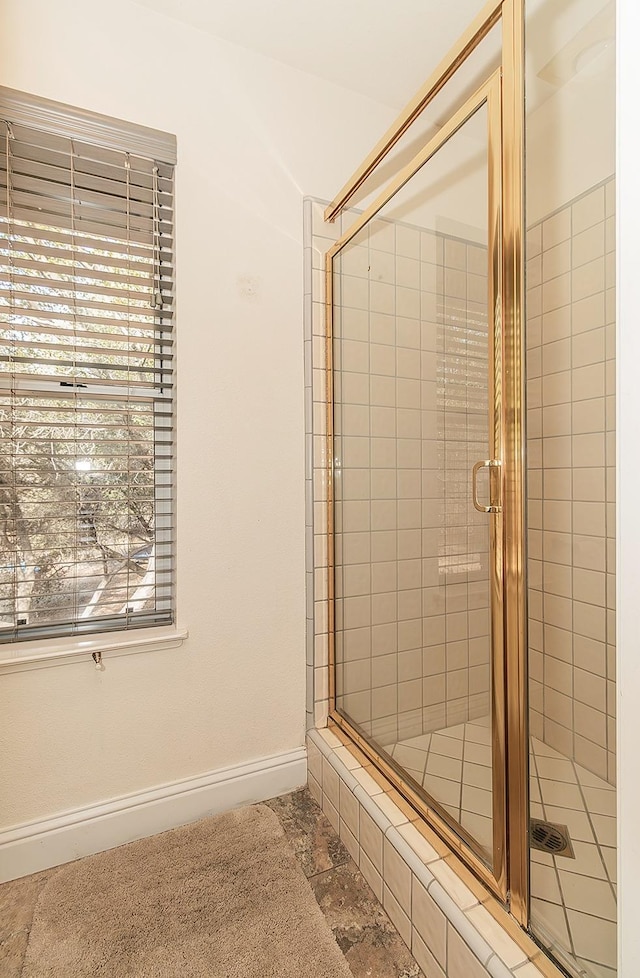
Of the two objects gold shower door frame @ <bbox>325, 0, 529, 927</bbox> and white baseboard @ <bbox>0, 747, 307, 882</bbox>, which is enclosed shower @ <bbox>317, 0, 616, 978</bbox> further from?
white baseboard @ <bbox>0, 747, 307, 882</bbox>

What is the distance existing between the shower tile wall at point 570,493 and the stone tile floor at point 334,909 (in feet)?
2.01

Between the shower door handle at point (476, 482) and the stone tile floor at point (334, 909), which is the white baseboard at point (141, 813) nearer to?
the stone tile floor at point (334, 909)

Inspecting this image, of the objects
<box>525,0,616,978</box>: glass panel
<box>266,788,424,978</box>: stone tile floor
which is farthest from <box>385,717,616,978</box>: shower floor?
<box>266,788,424,978</box>: stone tile floor

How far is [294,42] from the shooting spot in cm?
153

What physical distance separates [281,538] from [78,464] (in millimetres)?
638

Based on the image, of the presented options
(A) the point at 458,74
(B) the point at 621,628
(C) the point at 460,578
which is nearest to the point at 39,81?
(A) the point at 458,74

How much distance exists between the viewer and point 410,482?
1.33 meters

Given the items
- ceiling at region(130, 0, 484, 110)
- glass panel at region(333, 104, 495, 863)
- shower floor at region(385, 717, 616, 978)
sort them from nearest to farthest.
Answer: shower floor at region(385, 717, 616, 978) → glass panel at region(333, 104, 495, 863) → ceiling at region(130, 0, 484, 110)

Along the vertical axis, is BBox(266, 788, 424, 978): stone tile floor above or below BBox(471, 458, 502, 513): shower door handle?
below

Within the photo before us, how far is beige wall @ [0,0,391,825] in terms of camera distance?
1.32 meters

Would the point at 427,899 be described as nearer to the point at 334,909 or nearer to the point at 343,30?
the point at 334,909

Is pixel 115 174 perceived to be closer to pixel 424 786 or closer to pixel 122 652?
pixel 122 652

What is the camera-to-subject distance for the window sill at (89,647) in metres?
A: 1.27

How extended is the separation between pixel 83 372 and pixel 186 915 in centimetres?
138
